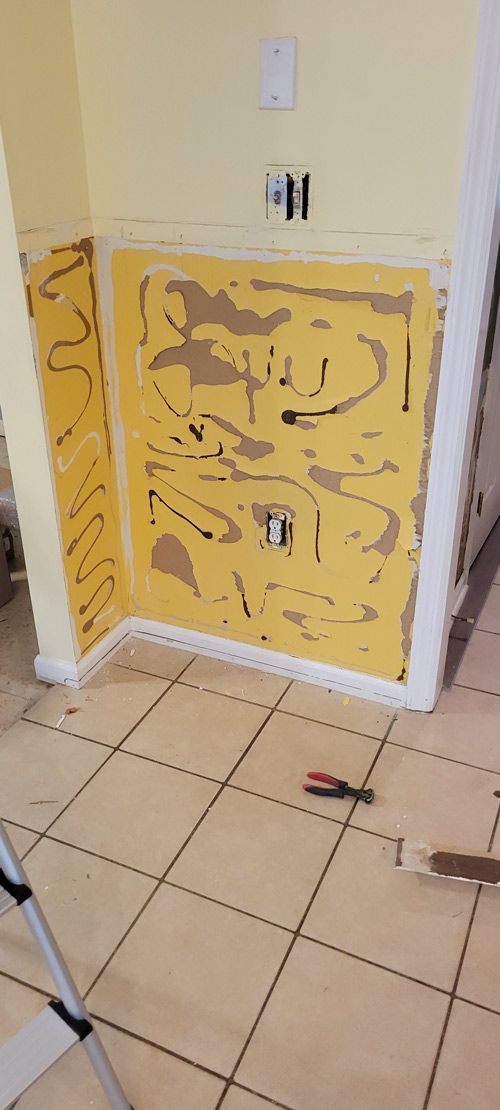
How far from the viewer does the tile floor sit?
139 centimetres

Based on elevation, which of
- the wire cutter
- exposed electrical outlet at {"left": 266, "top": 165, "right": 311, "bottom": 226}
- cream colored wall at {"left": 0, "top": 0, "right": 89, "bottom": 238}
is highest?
cream colored wall at {"left": 0, "top": 0, "right": 89, "bottom": 238}

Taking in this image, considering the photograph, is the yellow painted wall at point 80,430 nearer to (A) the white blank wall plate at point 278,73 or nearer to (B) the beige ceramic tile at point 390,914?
(A) the white blank wall plate at point 278,73

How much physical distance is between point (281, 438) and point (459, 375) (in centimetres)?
45

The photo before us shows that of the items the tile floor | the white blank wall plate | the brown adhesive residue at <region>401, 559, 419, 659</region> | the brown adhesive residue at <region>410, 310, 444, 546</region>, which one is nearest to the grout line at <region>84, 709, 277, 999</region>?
the tile floor

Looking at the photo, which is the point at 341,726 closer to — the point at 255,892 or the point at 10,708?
the point at 255,892

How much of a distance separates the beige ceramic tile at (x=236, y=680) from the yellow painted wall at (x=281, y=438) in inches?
3.5

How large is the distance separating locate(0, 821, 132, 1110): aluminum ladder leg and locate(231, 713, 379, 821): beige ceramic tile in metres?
0.73

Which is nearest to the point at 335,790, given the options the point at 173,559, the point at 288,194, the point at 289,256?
the point at 173,559

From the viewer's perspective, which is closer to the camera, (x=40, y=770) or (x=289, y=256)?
(x=289, y=256)

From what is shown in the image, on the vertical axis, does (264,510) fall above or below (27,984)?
above

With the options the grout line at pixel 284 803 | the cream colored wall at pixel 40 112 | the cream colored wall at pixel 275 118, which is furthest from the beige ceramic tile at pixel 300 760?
the cream colored wall at pixel 40 112

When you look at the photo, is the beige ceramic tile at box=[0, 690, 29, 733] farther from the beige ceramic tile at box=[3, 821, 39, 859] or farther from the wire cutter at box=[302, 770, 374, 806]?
the wire cutter at box=[302, 770, 374, 806]

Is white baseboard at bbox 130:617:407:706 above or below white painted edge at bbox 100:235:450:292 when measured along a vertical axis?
below

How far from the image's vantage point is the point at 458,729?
208cm
